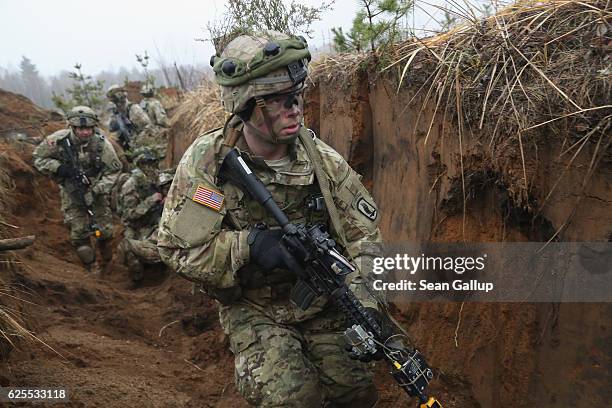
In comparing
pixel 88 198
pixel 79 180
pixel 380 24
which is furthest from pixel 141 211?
pixel 380 24

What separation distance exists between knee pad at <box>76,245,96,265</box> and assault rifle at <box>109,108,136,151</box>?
4.64 m

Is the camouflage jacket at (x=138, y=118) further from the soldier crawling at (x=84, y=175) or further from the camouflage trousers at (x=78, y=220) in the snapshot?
the camouflage trousers at (x=78, y=220)

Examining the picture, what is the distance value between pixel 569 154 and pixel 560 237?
418 millimetres

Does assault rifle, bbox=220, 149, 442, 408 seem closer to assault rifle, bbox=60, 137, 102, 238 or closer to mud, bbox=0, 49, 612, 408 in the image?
mud, bbox=0, 49, 612, 408

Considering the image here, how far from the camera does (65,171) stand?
24.7ft

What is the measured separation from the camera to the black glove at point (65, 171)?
7.49 meters

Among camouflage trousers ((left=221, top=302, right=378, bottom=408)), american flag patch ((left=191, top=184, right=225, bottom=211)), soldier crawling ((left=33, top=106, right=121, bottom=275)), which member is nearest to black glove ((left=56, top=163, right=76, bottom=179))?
soldier crawling ((left=33, top=106, right=121, bottom=275))

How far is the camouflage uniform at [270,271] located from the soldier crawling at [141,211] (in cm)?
437

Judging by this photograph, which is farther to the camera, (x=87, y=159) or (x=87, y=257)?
(x=87, y=159)

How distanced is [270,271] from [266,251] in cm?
13

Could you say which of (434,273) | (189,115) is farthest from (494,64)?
(189,115)

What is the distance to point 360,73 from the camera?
4129mm

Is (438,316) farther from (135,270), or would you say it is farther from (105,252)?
(105,252)

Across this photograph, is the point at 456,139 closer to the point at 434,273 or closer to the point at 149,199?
the point at 434,273
